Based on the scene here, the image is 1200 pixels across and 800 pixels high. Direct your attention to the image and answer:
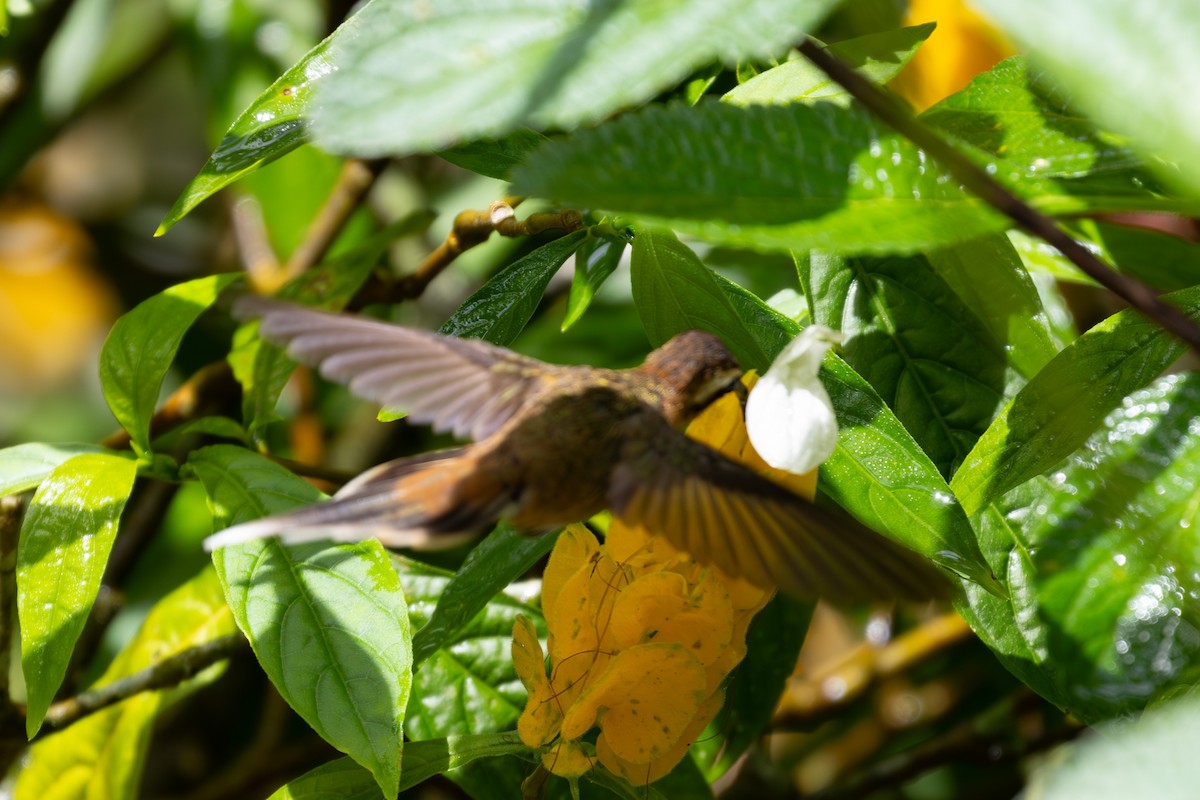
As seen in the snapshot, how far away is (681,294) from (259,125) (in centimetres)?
27

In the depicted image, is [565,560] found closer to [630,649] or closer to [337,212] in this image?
[630,649]

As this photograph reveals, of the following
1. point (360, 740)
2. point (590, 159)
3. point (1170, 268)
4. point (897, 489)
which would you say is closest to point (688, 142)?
point (590, 159)

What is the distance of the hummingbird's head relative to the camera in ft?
2.20

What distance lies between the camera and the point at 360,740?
661 mm

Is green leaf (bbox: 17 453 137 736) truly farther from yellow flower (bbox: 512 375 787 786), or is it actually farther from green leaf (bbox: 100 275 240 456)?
yellow flower (bbox: 512 375 787 786)

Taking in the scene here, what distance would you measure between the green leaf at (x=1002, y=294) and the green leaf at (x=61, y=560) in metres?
0.56

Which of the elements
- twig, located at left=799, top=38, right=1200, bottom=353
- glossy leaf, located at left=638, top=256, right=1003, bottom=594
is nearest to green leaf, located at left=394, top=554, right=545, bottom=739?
glossy leaf, located at left=638, top=256, right=1003, bottom=594

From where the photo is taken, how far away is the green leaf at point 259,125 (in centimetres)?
73

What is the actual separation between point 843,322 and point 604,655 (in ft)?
0.89

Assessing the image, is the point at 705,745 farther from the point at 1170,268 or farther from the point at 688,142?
the point at 688,142

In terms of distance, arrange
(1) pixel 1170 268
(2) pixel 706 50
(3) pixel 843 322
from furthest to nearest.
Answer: (1) pixel 1170 268
(3) pixel 843 322
(2) pixel 706 50

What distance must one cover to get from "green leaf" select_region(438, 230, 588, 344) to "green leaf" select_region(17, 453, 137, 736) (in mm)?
246

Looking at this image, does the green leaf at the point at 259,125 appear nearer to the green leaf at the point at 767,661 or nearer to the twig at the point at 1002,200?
the twig at the point at 1002,200

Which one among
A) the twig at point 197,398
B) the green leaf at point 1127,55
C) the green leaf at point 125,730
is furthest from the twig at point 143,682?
the green leaf at point 1127,55
